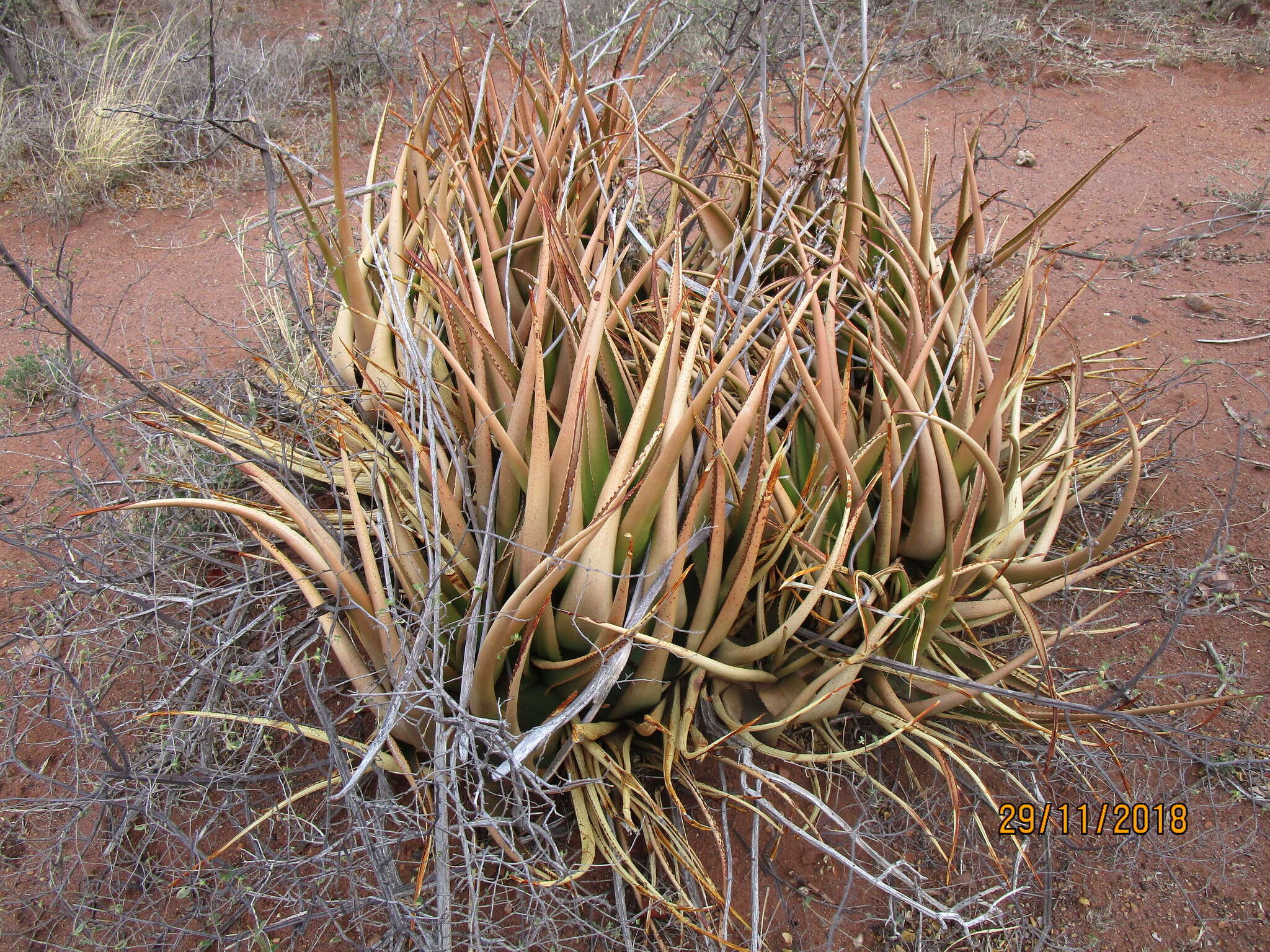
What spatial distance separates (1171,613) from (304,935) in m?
1.78

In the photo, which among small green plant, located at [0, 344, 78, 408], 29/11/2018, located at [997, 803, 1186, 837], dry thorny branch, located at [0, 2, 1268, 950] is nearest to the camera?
dry thorny branch, located at [0, 2, 1268, 950]

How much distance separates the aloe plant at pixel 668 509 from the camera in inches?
47.3

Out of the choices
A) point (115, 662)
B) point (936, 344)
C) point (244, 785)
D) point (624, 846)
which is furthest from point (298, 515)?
point (936, 344)

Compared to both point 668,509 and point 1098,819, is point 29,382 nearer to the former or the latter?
point 668,509

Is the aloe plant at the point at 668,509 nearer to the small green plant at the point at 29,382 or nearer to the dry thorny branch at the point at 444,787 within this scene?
the dry thorny branch at the point at 444,787

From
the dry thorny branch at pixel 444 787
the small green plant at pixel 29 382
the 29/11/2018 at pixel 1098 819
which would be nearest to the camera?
the dry thorny branch at pixel 444 787

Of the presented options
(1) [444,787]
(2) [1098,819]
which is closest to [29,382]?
(1) [444,787]

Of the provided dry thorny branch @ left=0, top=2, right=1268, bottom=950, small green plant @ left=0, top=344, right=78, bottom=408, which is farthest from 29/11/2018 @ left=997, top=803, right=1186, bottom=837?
small green plant @ left=0, top=344, right=78, bottom=408

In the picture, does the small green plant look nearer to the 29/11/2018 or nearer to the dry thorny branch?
the dry thorny branch

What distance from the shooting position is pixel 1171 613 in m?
1.67

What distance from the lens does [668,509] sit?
4.00ft

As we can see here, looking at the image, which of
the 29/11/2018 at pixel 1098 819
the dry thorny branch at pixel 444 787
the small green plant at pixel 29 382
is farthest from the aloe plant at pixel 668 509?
the small green plant at pixel 29 382

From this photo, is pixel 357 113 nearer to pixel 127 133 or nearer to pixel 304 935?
pixel 127 133

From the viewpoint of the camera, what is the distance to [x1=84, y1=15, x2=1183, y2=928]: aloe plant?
1201 millimetres
